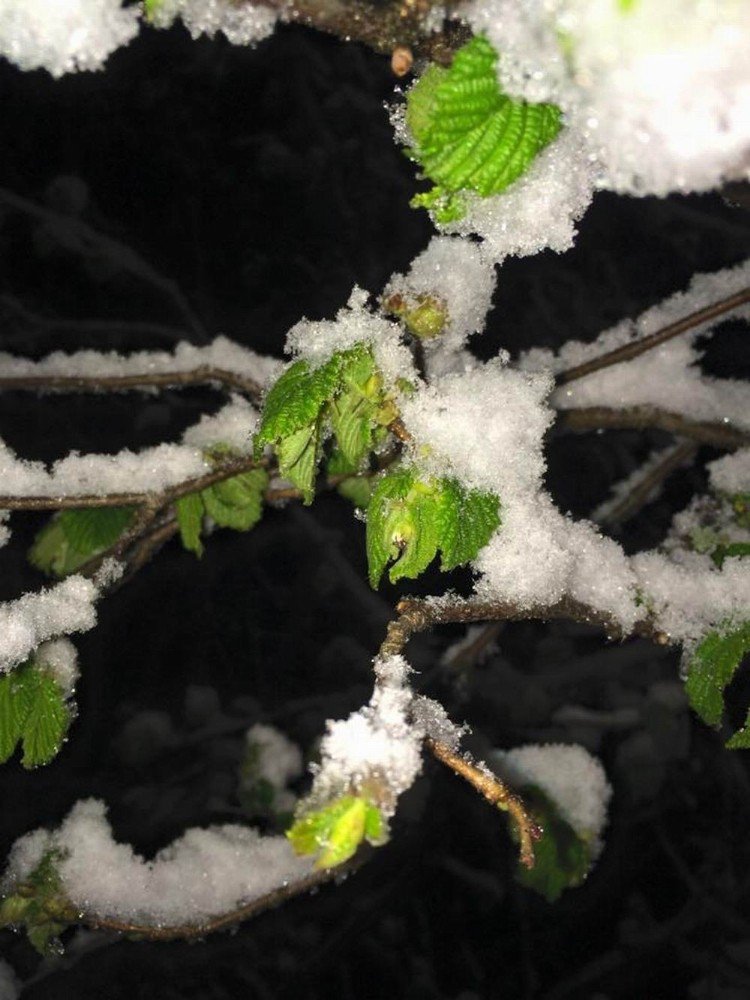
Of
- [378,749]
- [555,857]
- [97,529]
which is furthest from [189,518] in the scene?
[555,857]

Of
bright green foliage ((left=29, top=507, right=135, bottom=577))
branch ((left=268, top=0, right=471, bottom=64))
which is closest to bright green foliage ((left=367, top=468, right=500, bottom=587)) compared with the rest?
branch ((left=268, top=0, right=471, bottom=64))

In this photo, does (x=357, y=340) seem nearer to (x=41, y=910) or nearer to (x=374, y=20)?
(x=374, y=20)

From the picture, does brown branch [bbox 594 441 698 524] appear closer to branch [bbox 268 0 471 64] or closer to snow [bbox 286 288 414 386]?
snow [bbox 286 288 414 386]

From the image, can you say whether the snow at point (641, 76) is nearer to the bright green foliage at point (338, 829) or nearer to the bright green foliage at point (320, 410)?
the bright green foliage at point (320, 410)

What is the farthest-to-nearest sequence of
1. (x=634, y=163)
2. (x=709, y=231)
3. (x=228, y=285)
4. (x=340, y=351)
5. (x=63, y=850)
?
(x=228, y=285)
(x=709, y=231)
(x=63, y=850)
(x=340, y=351)
(x=634, y=163)

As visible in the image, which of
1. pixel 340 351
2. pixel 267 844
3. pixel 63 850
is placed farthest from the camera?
pixel 267 844

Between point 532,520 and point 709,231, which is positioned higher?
point 709,231

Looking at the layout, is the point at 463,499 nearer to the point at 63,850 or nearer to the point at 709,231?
the point at 63,850

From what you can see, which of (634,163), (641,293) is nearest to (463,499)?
(634,163)
